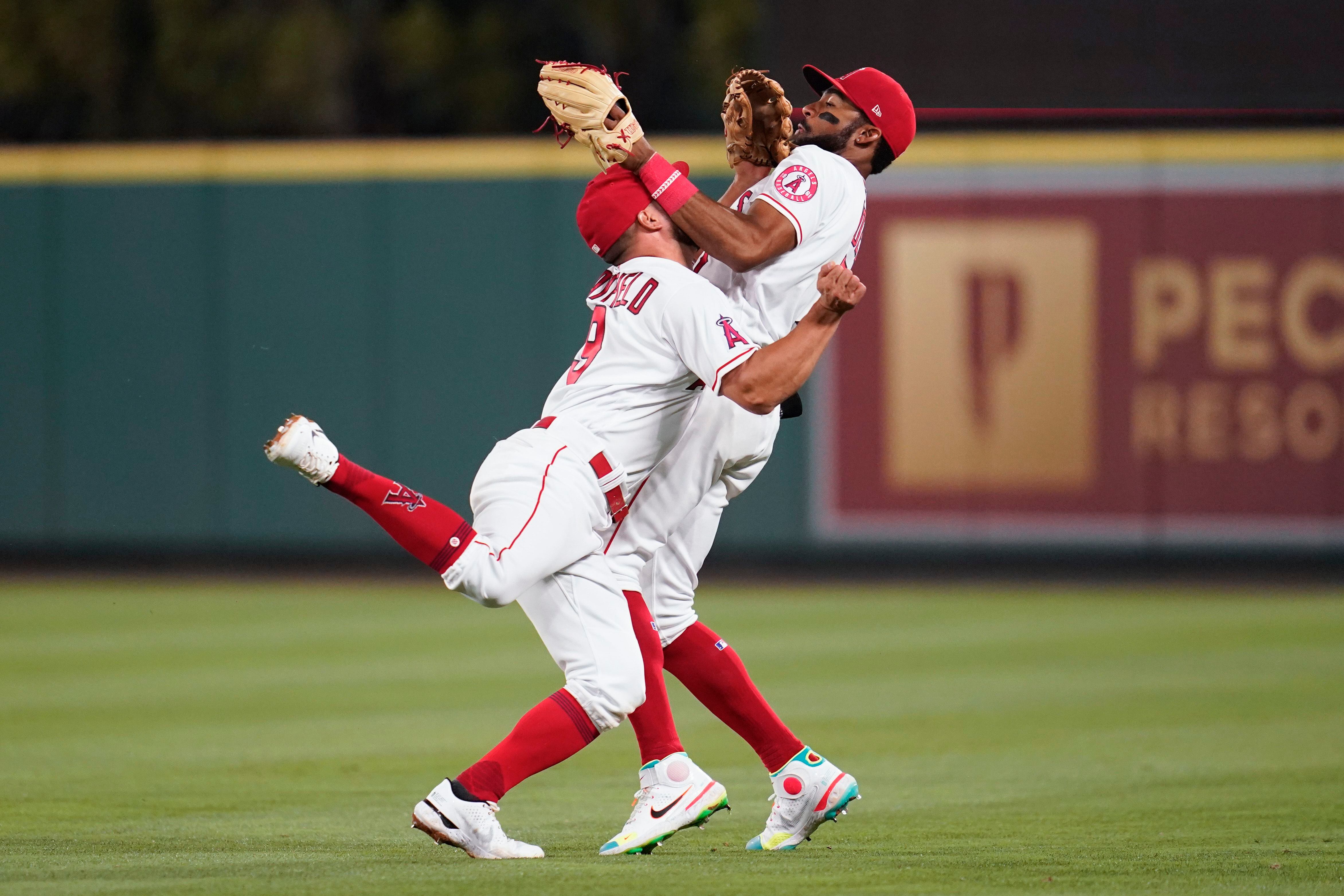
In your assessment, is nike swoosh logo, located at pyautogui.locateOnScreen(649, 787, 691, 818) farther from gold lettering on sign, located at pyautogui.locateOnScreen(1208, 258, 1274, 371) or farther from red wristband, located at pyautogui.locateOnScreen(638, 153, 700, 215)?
gold lettering on sign, located at pyautogui.locateOnScreen(1208, 258, 1274, 371)

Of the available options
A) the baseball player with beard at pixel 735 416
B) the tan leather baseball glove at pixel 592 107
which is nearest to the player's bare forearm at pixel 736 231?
the baseball player with beard at pixel 735 416

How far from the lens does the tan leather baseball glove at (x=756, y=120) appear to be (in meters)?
4.73

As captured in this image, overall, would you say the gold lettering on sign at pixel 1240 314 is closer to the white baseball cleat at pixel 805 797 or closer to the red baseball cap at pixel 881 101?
the red baseball cap at pixel 881 101

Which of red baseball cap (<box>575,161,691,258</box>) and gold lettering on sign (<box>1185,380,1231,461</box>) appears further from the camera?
gold lettering on sign (<box>1185,380,1231,461</box>)

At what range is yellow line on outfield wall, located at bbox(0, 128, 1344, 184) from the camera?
12.8 m

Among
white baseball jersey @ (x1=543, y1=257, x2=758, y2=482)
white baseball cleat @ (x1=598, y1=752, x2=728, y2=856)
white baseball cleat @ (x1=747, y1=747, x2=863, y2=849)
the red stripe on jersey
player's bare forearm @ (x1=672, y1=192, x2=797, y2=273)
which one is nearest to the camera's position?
the red stripe on jersey

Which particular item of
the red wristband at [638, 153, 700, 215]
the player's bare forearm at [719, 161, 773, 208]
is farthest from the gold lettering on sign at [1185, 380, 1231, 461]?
the red wristband at [638, 153, 700, 215]

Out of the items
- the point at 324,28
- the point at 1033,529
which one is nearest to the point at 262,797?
the point at 1033,529

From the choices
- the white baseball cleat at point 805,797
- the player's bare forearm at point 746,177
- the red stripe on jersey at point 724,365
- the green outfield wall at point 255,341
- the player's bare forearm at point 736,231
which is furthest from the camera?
the green outfield wall at point 255,341

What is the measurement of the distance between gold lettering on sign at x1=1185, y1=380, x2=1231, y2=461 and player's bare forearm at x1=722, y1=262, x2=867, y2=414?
919cm

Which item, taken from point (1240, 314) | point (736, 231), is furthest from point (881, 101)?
point (1240, 314)

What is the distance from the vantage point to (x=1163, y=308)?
42.0 ft

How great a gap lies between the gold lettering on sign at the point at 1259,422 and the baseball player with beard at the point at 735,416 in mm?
8504

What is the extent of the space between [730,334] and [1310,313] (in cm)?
946
